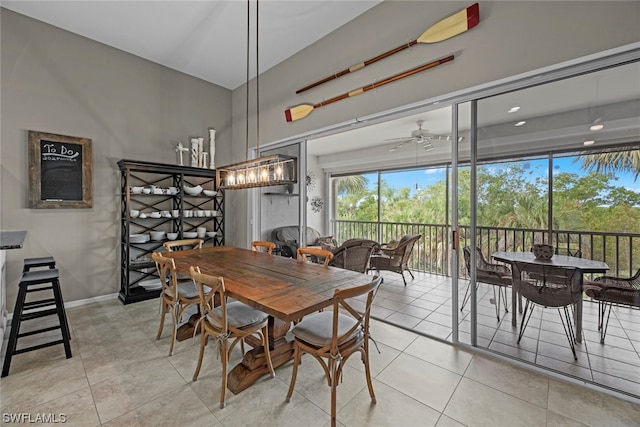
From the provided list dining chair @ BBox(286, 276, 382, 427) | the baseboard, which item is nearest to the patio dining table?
dining chair @ BBox(286, 276, 382, 427)

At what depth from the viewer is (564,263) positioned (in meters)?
2.11

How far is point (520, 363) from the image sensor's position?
2234 mm

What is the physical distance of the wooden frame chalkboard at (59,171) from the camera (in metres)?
3.22

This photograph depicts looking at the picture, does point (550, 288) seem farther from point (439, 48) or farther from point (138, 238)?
point (138, 238)

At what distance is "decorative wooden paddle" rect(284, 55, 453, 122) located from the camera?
2.51 metres

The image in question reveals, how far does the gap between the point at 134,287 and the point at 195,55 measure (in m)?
3.52

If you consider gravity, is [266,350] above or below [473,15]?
below

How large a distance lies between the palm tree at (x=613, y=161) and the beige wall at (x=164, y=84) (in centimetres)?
71

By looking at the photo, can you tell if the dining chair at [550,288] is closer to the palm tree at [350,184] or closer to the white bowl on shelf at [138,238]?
the white bowl on shelf at [138,238]

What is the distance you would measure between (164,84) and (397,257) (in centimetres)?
480

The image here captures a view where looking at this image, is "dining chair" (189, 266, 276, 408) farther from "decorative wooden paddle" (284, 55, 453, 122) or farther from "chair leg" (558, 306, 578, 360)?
"decorative wooden paddle" (284, 55, 453, 122)

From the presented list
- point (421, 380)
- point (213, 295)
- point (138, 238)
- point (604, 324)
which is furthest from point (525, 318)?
point (138, 238)

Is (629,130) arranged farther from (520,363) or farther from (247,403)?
(247,403)

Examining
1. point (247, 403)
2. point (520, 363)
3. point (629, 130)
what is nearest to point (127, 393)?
point (247, 403)
